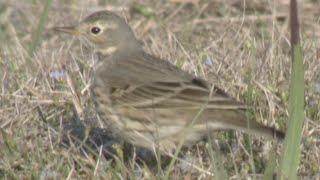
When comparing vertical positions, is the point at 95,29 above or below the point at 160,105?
above

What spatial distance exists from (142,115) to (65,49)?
258 cm

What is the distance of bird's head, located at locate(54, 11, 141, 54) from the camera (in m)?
6.55

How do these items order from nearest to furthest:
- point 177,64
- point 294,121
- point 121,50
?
point 294,121
point 121,50
point 177,64

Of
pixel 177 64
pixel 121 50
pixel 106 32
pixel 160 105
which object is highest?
pixel 106 32

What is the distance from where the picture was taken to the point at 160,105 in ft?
19.5

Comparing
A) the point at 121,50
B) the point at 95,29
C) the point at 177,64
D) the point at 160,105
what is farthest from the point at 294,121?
the point at 177,64

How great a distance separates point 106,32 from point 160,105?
2.79 ft

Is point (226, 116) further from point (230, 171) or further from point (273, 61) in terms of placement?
point (273, 61)

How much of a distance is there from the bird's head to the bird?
116mm

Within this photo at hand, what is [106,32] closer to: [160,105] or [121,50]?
[121,50]

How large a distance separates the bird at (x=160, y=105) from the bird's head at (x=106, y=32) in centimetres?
12

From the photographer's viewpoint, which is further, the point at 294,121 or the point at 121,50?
the point at 121,50

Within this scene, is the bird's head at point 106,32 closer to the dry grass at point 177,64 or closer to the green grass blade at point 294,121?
the dry grass at point 177,64

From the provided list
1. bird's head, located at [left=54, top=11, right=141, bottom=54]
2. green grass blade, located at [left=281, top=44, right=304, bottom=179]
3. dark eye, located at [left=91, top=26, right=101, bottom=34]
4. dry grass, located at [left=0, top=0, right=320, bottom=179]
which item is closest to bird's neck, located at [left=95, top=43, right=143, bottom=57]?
bird's head, located at [left=54, top=11, right=141, bottom=54]
